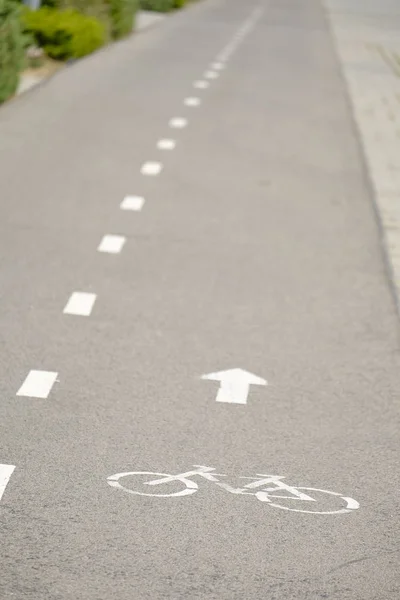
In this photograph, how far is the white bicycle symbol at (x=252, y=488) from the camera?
6.12 metres

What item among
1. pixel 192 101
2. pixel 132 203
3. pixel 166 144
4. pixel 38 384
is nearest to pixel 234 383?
pixel 38 384

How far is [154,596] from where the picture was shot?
16.8 ft

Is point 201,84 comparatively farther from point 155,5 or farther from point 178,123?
point 155,5

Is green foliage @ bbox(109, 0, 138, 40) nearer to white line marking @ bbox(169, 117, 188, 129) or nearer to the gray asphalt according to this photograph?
white line marking @ bbox(169, 117, 188, 129)

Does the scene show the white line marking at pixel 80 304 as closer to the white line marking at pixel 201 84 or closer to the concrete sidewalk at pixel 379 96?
the concrete sidewalk at pixel 379 96

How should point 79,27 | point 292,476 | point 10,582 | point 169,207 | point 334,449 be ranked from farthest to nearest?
point 79,27, point 169,207, point 334,449, point 292,476, point 10,582

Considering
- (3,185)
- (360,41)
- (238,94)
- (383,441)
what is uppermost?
(383,441)

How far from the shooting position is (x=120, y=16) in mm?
31141

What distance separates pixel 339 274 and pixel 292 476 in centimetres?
439

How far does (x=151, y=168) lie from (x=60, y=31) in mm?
10739

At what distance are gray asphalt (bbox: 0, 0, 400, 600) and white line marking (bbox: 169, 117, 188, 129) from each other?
1.71ft

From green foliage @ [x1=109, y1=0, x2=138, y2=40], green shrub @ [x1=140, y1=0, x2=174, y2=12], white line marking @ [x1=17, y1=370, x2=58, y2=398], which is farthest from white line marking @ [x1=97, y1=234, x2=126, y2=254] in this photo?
green shrub @ [x1=140, y1=0, x2=174, y2=12]

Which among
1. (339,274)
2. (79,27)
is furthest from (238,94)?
(339,274)

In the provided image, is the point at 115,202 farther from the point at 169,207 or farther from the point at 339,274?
the point at 339,274
